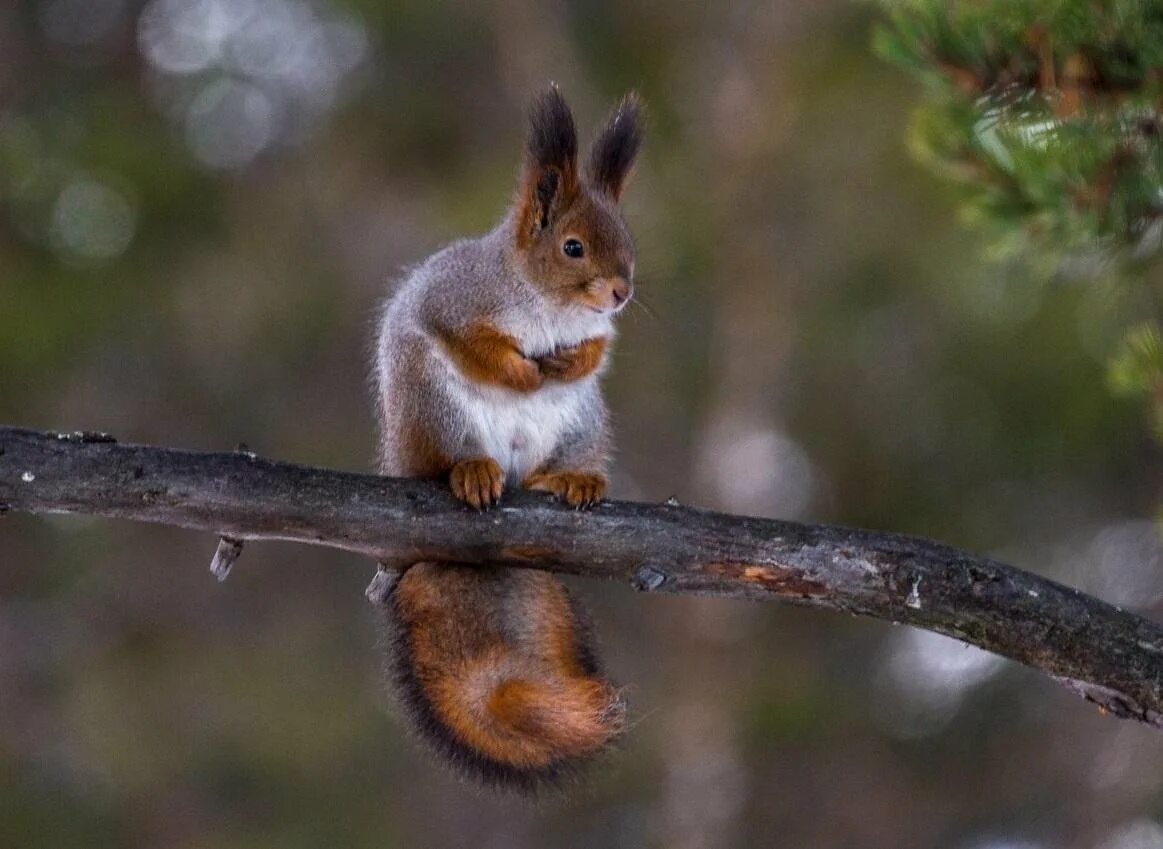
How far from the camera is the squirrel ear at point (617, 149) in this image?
8.67ft

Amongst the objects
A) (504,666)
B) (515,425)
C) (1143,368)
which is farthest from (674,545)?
(1143,368)

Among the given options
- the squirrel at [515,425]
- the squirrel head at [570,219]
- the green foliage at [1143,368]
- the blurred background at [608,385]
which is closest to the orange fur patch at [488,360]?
the squirrel at [515,425]

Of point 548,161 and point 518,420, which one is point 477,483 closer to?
point 518,420

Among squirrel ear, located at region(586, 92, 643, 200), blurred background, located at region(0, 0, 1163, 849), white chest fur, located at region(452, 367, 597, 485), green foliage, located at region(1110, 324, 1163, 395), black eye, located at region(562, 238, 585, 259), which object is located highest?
blurred background, located at region(0, 0, 1163, 849)

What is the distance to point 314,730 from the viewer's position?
5691mm

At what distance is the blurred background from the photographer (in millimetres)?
5148

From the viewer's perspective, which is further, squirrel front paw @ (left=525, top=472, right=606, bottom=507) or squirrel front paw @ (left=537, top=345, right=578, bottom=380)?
squirrel front paw @ (left=537, top=345, right=578, bottom=380)

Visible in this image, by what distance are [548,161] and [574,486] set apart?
0.61 metres

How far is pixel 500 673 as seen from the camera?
7.55 ft

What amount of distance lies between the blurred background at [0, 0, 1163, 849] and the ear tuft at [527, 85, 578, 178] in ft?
7.75

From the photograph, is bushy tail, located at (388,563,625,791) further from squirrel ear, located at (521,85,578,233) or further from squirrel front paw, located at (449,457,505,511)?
squirrel ear, located at (521,85,578,233)

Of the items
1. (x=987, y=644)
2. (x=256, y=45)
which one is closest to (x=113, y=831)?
(x=256, y=45)

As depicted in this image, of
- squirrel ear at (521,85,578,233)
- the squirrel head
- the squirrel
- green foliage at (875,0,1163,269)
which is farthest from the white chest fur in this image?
green foliage at (875,0,1163,269)

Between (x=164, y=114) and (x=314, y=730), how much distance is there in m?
2.27
